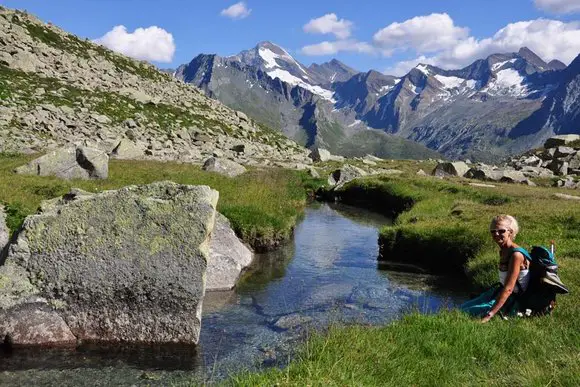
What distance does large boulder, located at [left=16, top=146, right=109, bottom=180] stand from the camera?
1226 inches

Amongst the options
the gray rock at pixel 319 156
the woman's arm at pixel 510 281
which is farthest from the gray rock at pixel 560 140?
the woman's arm at pixel 510 281

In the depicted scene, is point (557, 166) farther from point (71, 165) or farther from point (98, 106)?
point (98, 106)

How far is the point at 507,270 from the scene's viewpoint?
12305 millimetres

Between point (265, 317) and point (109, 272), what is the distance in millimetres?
5060

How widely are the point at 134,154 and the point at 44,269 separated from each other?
41590mm

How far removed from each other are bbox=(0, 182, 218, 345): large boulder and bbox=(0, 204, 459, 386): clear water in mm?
632

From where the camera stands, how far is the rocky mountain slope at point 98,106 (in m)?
58.2

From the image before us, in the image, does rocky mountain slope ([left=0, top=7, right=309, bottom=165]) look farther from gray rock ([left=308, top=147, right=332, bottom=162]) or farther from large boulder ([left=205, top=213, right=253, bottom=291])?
large boulder ([left=205, top=213, right=253, bottom=291])

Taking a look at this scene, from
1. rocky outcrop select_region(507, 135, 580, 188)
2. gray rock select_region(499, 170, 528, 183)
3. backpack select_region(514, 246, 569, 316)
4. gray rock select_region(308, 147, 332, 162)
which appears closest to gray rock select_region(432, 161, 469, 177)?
rocky outcrop select_region(507, 135, 580, 188)

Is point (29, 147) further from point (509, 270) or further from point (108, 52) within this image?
point (108, 52)

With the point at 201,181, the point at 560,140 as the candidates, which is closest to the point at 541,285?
the point at 201,181

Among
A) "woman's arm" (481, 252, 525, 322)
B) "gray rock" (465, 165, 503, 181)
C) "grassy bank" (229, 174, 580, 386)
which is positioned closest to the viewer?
"grassy bank" (229, 174, 580, 386)

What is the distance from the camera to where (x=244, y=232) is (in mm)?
24969

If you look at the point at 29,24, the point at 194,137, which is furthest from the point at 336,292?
the point at 29,24
